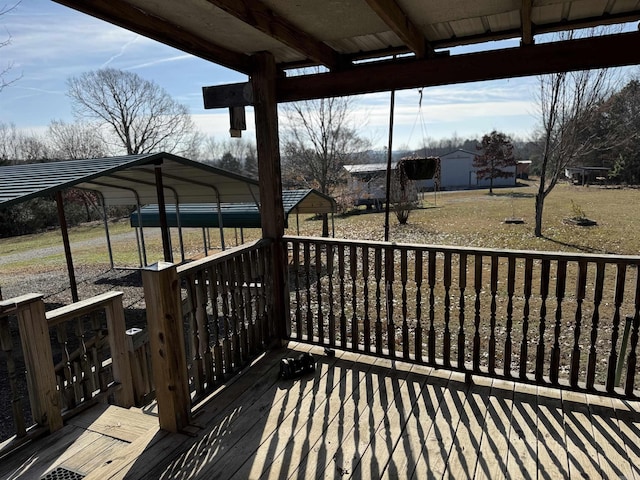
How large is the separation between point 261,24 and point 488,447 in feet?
8.19

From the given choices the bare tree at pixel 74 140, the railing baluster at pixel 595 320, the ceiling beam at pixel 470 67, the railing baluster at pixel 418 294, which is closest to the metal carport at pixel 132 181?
the ceiling beam at pixel 470 67

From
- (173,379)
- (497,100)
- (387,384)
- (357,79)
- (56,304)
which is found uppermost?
(497,100)

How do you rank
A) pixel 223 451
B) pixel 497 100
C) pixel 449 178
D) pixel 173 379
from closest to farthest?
pixel 223 451
pixel 173 379
pixel 497 100
pixel 449 178

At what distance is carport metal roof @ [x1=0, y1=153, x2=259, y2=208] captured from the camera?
16.1 feet

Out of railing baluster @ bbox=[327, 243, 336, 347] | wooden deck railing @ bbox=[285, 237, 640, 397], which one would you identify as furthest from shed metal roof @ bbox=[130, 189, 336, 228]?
railing baluster @ bbox=[327, 243, 336, 347]

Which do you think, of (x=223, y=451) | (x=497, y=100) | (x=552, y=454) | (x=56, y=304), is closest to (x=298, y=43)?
(x=223, y=451)

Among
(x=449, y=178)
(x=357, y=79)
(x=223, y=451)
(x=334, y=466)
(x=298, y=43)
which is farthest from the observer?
(x=449, y=178)

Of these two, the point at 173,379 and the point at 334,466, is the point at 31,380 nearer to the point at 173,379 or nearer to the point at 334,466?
the point at 173,379

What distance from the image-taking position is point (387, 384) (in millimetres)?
2641

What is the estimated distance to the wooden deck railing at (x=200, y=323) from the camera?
7.04ft

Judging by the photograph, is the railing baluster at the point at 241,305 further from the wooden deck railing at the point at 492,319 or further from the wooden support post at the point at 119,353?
the wooden support post at the point at 119,353

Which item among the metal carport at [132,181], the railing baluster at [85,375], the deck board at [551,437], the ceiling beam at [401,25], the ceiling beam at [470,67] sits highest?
the ceiling beam at [401,25]

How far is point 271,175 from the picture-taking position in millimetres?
3111

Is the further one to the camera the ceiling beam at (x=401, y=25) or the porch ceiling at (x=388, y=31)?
the porch ceiling at (x=388, y=31)
